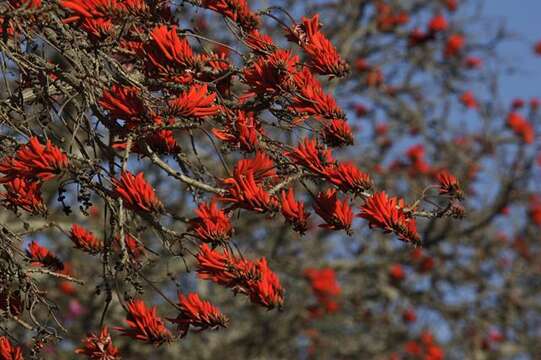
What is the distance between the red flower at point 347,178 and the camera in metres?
2.55

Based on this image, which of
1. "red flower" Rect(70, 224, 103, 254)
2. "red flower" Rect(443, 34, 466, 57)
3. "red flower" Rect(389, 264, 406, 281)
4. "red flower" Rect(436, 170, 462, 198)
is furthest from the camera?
"red flower" Rect(443, 34, 466, 57)

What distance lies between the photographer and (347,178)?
100 inches

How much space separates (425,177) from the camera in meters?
9.43

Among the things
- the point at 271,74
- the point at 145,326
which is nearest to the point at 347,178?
the point at 271,74

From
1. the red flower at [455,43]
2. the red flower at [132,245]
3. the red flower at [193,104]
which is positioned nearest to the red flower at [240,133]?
the red flower at [193,104]

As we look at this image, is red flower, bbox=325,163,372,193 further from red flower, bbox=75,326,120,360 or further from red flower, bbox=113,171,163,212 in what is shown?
red flower, bbox=75,326,120,360

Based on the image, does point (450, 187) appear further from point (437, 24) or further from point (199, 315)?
point (437, 24)

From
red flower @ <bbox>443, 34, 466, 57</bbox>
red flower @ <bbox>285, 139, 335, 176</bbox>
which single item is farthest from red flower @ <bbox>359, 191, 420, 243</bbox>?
red flower @ <bbox>443, 34, 466, 57</bbox>

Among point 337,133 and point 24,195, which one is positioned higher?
point 337,133

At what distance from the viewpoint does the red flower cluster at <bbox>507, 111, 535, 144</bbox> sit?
9234 millimetres

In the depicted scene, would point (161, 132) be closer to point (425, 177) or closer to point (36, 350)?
point (36, 350)

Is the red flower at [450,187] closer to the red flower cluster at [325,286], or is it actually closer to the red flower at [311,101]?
the red flower at [311,101]

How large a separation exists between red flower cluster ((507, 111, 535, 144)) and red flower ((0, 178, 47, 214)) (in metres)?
7.25

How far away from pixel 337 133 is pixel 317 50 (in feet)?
0.82
